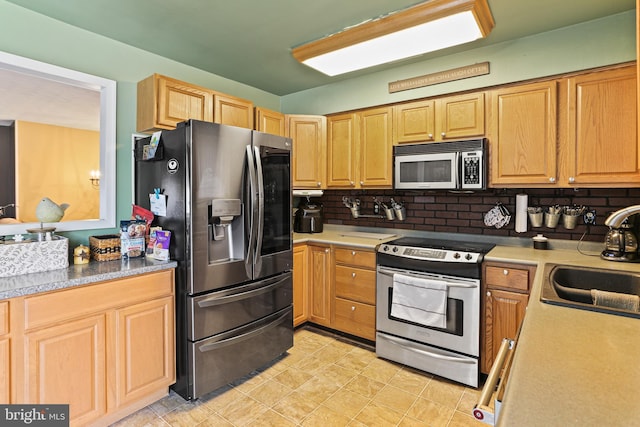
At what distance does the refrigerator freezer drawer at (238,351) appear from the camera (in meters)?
2.10

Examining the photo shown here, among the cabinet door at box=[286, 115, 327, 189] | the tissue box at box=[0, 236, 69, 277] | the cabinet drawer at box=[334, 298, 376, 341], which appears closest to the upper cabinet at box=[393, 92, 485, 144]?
the cabinet door at box=[286, 115, 327, 189]

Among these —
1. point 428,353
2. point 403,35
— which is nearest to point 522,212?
point 428,353

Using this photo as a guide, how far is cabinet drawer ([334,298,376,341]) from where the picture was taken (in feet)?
9.23

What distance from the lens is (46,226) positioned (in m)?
2.15

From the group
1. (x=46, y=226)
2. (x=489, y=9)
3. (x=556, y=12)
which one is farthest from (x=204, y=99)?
(x=556, y=12)

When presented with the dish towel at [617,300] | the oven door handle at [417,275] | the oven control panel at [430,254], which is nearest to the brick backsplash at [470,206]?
the oven control panel at [430,254]

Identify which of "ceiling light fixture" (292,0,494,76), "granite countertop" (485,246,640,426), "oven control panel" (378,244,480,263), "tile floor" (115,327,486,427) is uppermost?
"ceiling light fixture" (292,0,494,76)

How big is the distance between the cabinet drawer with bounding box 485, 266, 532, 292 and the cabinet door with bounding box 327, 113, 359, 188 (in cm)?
146

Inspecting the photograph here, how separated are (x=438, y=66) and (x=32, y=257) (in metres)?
3.17

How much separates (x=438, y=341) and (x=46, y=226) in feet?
9.11

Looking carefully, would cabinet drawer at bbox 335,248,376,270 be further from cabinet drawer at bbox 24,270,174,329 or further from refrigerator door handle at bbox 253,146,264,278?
cabinet drawer at bbox 24,270,174,329

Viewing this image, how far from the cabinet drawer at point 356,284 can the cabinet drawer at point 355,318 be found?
59 millimetres

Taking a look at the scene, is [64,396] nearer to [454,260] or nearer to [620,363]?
[620,363]

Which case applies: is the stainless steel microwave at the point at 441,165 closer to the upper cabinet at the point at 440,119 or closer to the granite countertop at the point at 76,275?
the upper cabinet at the point at 440,119
